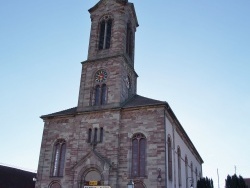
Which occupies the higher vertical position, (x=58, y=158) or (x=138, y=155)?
(x=138, y=155)

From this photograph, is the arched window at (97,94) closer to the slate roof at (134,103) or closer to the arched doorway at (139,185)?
the slate roof at (134,103)

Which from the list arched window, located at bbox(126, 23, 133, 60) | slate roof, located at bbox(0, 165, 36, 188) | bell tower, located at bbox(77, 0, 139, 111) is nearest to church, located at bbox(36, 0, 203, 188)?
bell tower, located at bbox(77, 0, 139, 111)

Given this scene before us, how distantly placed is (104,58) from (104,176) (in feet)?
38.5

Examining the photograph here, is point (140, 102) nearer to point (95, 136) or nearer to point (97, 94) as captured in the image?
point (97, 94)

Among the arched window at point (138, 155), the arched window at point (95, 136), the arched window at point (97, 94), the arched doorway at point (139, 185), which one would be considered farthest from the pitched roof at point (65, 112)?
the arched doorway at point (139, 185)

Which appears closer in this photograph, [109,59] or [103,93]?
[103,93]

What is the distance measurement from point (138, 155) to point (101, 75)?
9.12m

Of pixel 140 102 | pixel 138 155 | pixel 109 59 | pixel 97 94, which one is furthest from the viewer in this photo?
pixel 109 59

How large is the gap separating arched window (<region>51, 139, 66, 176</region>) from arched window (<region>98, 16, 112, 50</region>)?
10898 mm

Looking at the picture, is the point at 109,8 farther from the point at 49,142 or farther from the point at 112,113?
the point at 49,142

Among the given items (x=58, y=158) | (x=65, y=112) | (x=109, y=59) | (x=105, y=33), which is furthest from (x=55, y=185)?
(x=105, y=33)

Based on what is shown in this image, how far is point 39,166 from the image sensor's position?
2641 centimetres

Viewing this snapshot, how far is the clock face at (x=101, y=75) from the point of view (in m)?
28.2

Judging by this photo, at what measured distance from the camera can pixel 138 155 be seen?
2352cm
